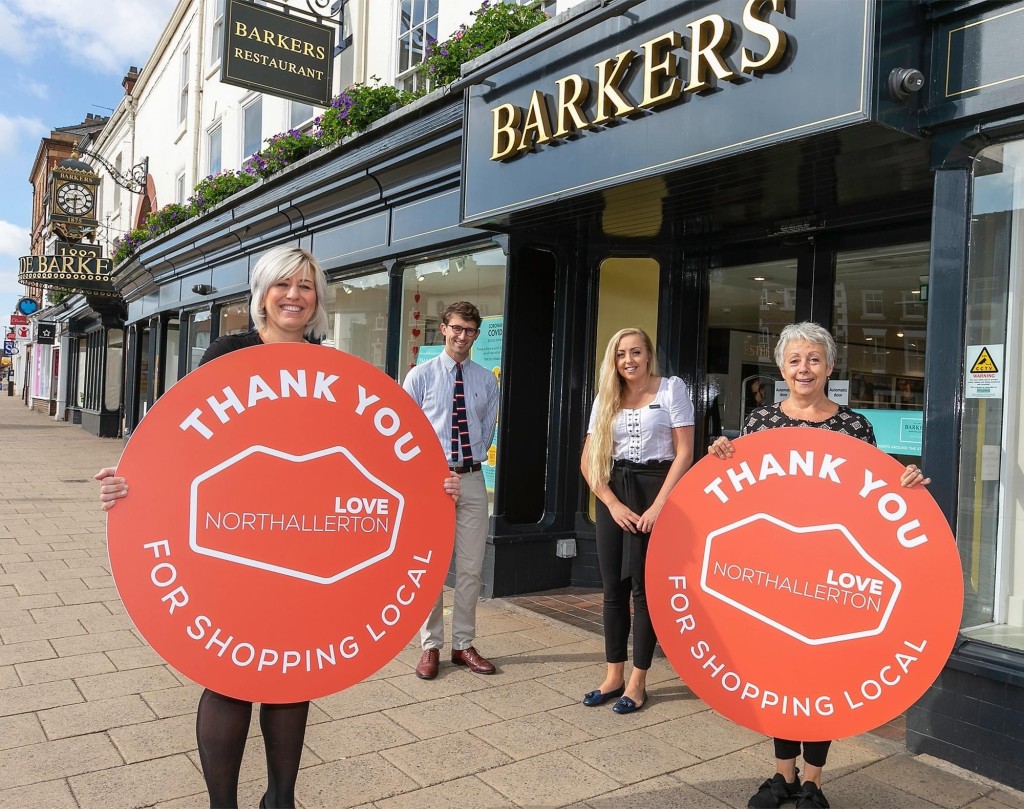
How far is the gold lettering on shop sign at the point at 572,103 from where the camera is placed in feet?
16.2

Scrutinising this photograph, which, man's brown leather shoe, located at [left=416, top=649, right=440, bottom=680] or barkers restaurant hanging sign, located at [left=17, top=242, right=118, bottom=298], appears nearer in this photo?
man's brown leather shoe, located at [left=416, top=649, right=440, bottom=680]

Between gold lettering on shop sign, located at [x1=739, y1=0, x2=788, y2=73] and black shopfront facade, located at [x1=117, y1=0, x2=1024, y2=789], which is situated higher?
gold lettering on shop sign, located at [x1=739, y1=0, x2=788, y2=73]

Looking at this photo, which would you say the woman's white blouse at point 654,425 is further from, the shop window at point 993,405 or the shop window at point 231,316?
the shop window at point 231,316

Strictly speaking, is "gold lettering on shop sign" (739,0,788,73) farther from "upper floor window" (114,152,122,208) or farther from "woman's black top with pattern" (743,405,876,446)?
"upper floor window" (114,152,122,208)

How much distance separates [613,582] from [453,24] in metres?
5.49

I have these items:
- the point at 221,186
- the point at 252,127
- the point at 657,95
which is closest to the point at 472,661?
the point at 657,95

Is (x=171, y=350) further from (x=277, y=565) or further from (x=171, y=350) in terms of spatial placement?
(x=277, y=565)

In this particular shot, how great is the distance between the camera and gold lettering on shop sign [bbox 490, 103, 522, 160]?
17.8 feet

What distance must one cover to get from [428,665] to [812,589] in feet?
7.24

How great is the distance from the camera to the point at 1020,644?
338 centimetres

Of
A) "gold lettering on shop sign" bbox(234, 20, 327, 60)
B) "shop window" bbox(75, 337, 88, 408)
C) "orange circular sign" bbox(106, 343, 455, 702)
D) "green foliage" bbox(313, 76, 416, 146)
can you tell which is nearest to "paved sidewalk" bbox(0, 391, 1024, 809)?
"orange circular sign" bbox(106, 343, 455, 702)

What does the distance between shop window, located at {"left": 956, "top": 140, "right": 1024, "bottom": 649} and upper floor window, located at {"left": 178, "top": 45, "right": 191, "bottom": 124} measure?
15.9m

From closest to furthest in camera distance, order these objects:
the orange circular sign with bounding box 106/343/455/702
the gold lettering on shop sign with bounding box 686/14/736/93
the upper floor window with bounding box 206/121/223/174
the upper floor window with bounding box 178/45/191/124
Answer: the orange circular sign with bounding box 106/343/455/702 → the gold lettering on shop sign with bounding box 686/14/736/93 → the upper floor window with bounding box 206/121/223/174 → the upper floor window with bounding box 178/45/191/124

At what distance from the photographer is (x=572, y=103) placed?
4.98 meters
